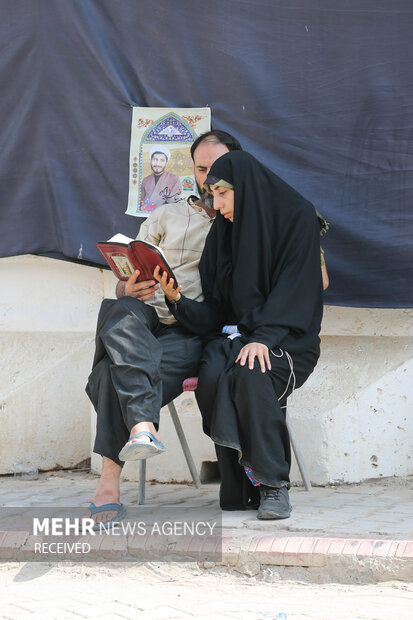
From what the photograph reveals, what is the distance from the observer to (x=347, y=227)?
4.19m

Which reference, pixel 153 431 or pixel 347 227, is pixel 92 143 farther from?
pixel 153 431

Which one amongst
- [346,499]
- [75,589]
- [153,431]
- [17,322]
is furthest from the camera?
[17,322]

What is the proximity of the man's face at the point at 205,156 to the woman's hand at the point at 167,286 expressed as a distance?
2.03ft

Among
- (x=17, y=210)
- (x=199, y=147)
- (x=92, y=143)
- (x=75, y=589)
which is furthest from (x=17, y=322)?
(x=75, y=589)

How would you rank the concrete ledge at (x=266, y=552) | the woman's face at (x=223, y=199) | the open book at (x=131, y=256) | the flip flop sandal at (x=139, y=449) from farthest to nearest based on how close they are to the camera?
1. the woman's face at (x=223, y=199)
2. the open book at (x=131, y=256)
3. the flip flop sandal at (x=139, y=449)
4. the concrete ledge at (x=266, y=552)

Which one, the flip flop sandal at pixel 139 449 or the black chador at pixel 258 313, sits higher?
the black chador at pixel 258 313

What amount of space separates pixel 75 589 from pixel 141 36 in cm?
267

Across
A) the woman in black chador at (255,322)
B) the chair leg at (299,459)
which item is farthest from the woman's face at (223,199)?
the chair leg at (299,459)

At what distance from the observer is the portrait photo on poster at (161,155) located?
438cm

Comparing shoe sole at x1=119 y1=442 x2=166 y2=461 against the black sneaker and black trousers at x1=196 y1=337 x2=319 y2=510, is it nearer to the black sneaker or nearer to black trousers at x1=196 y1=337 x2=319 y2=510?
black trousers at x1=196 y1=337 x2=319 y2=510

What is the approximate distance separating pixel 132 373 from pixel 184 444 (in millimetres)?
817

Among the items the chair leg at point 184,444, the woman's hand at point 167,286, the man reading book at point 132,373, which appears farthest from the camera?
the chair leg at point 184,444

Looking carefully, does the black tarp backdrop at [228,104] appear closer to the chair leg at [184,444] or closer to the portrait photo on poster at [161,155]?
the portrait photo on poster at [161,155]

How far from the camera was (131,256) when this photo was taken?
3428 mm
